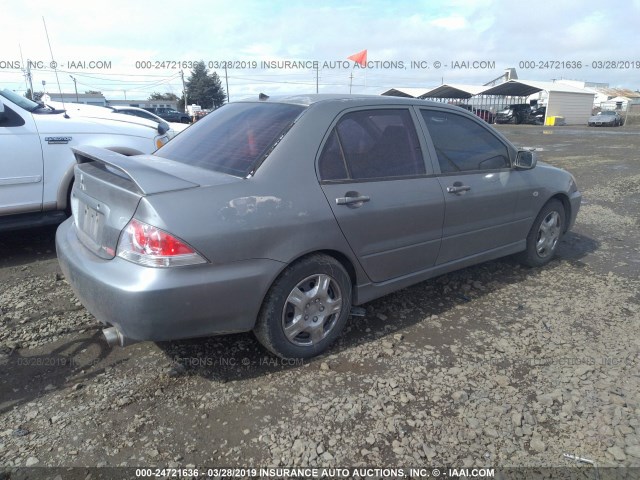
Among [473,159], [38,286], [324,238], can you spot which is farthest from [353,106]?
[38,286]

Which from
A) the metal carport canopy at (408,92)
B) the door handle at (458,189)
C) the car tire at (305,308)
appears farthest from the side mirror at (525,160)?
the metal carport canopy at (408,92)

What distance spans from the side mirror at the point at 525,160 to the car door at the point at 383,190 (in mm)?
1164

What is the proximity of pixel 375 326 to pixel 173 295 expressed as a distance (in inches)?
65.6

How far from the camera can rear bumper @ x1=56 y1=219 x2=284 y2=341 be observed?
2408 millimetres

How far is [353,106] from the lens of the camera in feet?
10.7

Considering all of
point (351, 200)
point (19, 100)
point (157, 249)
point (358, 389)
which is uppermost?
point (19, 100)

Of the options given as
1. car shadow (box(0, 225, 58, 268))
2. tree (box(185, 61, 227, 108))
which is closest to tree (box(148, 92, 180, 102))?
tree (box(185, 61, 227, 108))

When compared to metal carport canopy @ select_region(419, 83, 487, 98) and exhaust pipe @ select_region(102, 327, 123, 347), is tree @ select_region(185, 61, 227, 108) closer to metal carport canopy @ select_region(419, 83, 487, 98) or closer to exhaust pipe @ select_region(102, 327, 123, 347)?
metal carport canopy @ select_region(419, 83, 487, 98)

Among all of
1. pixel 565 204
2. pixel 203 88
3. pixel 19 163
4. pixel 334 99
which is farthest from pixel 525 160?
pixel 203 88

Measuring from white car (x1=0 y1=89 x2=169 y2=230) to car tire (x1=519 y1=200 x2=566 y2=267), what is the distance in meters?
4.48

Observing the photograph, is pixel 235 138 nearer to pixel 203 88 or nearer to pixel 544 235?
pixel 544 235

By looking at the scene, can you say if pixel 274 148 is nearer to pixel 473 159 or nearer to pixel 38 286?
pixel 473 159

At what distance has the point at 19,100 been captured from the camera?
4.97 metres

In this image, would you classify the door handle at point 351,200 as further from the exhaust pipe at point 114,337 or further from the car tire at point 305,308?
the exhaust pipe at point 114,337
